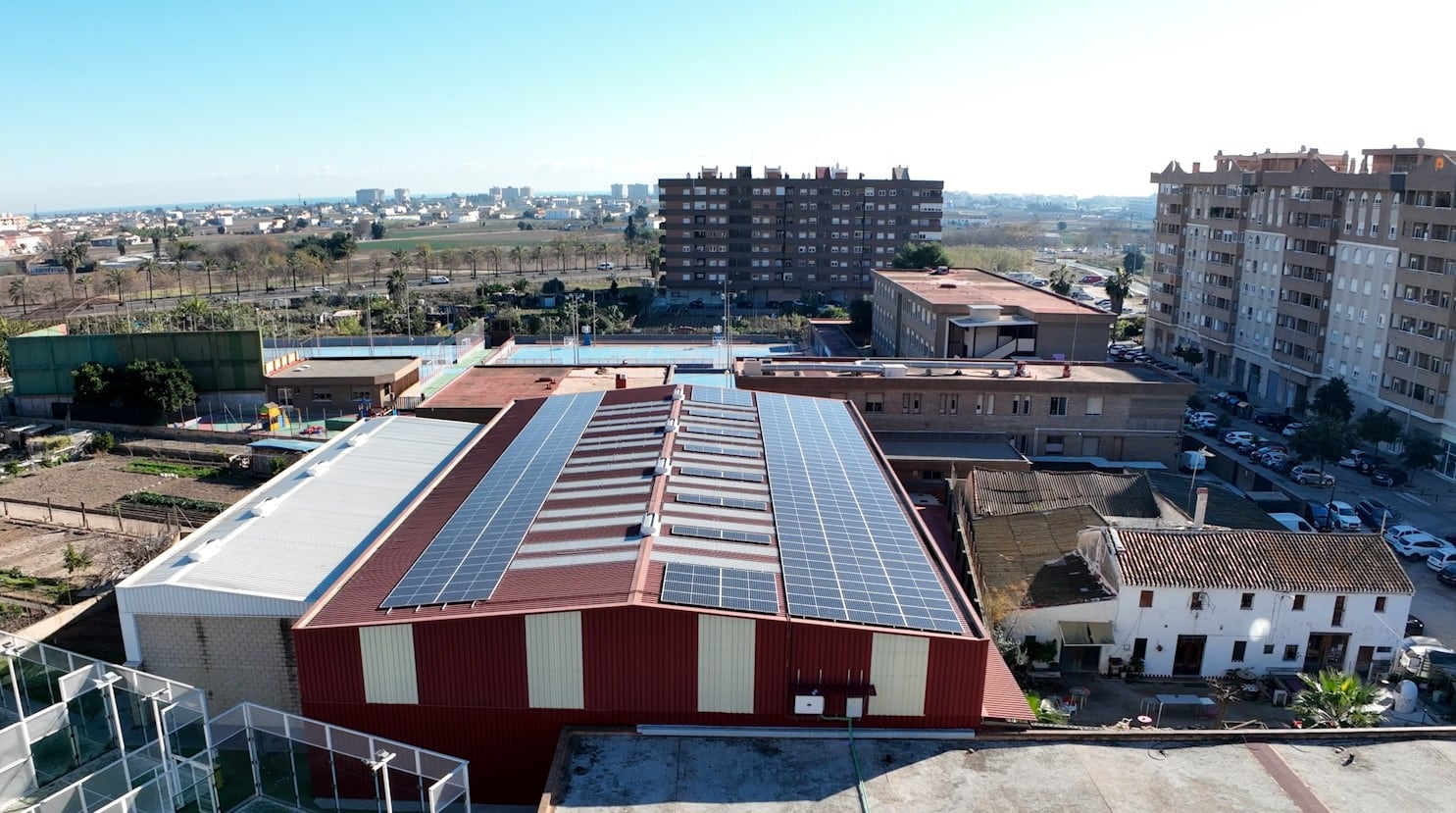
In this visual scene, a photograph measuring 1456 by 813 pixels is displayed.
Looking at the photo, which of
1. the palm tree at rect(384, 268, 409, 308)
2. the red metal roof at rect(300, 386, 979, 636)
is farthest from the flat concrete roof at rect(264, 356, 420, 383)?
the palm tree at rect(384, 268, 409, 308)

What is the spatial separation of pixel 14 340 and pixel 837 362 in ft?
145

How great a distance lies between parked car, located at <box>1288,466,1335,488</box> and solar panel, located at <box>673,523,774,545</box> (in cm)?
3711

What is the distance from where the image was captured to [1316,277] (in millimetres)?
61469

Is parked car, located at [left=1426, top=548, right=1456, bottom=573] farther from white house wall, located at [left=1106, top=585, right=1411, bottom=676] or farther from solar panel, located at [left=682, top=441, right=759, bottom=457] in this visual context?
solar panel, located at [left=682, top=441, right=759, bottom=457]

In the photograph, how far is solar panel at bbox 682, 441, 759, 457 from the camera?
95.7 ft

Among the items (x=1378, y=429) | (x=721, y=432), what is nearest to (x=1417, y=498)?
(x=1378, y=429)

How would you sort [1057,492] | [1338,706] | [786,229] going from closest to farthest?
[1338,706] → [1057,492] → [786,229]

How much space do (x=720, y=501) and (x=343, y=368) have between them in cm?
3720

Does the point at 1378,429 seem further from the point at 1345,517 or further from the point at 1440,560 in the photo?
the point at 1440,560

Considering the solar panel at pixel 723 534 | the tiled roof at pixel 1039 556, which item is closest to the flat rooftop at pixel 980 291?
the tiled roof at pixel 1039 556

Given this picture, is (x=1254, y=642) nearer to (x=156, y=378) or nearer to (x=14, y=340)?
(x=156, y=378)

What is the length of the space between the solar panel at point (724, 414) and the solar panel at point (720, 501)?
886 cm

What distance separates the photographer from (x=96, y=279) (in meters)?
117

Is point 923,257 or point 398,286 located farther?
point 398,286
